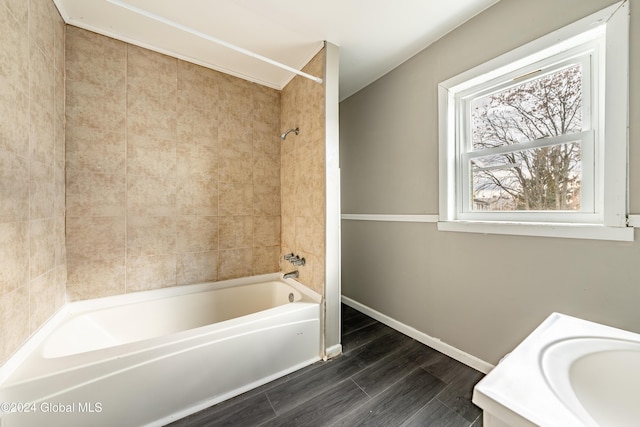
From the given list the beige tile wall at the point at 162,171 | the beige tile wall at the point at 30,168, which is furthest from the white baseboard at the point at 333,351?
the beige tile wall at the point at 30,168

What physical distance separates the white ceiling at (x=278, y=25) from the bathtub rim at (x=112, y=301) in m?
1.72

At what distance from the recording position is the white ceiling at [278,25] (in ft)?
4.57

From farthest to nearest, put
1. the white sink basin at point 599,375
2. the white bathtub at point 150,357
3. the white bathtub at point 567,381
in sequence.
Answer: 1. the white bathtub at point 150,357
2. the white sink basin at point 599,375
3. the white bathtub at point 567,381

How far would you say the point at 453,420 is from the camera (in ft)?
3.85

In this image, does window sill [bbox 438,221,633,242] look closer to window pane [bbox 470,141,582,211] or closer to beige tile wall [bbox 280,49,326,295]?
window pane [bbox 470,141,582,211]

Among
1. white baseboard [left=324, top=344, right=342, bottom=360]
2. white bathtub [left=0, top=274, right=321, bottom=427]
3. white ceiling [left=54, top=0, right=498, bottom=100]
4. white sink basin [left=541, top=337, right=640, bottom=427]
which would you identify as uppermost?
white ceiling [left=54, top=0, right=498, bottom=100]

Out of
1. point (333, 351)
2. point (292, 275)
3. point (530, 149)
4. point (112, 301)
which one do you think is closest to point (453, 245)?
point (530, 149)

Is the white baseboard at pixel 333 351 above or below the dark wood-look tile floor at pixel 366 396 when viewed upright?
above

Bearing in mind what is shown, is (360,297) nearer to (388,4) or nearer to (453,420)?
(453,420)

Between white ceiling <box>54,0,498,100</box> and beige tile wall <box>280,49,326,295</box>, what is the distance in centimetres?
23

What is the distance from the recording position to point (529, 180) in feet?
4.45

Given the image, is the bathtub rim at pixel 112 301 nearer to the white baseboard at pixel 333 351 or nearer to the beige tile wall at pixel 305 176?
the beige tile wall at pixel 305 176

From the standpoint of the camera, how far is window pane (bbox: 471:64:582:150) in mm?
1217

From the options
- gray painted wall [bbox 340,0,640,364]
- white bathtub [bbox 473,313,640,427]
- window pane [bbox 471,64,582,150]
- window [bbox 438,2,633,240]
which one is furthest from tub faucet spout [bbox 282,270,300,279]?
window pane [bbox 471,64,582,150]
